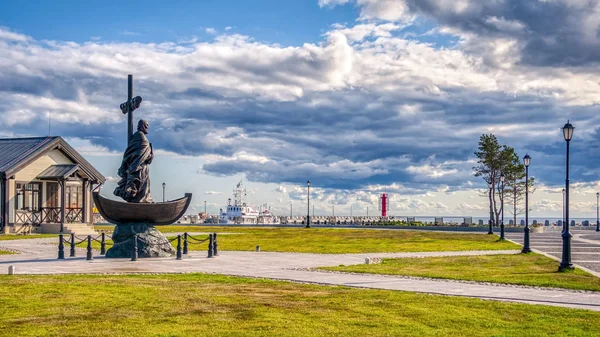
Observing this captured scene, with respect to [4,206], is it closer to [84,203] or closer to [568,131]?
[84,203]

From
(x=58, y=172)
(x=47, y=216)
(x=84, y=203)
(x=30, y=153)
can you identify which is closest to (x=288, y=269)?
(x=58, y=172)

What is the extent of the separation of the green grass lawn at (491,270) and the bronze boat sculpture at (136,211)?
306 inches

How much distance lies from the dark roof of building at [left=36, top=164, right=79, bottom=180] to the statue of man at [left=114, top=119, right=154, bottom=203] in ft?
80.0

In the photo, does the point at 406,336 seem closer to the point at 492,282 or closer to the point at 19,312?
the point at 19,312

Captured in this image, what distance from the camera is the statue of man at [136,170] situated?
25.9 meters

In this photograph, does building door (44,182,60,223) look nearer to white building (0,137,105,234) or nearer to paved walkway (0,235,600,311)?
white building (0,137,105,234)

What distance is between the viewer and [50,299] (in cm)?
1375

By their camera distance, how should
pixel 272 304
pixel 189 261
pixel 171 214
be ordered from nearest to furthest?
pixel 272 304
pixel 189 261
pixel 171 214

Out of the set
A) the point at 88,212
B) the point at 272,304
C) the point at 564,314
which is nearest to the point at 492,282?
the point at 564,314

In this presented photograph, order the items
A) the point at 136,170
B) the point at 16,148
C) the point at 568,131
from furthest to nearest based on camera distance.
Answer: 1. the point at 16,148
2. the point at 136,170
3. the point at 568,131

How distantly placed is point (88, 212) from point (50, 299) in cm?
4138

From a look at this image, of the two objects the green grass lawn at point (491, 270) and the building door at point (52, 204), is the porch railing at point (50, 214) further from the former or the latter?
the green grass lawn at point (491, 270)

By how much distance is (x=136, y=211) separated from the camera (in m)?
25.4

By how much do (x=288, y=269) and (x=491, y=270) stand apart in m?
6.45
